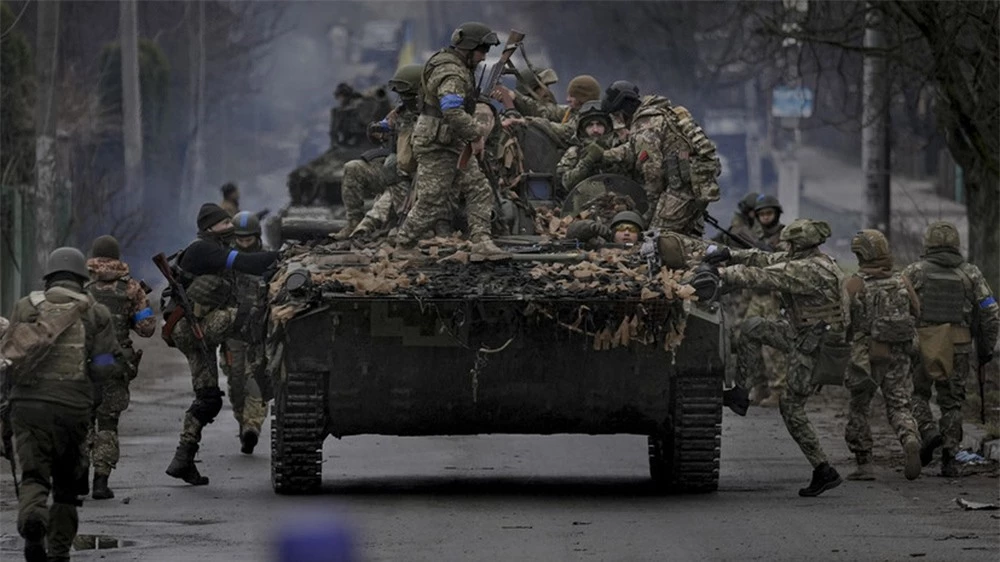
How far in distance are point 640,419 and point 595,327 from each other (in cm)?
73

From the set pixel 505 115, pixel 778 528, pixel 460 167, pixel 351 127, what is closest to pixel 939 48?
pixel 505 115

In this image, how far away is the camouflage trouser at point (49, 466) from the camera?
1091cm

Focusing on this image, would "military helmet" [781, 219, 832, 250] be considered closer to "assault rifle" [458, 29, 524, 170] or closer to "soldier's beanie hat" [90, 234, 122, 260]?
"assault rifle" [458, 29, 524, 170]

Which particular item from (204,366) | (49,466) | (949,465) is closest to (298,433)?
(204,366)

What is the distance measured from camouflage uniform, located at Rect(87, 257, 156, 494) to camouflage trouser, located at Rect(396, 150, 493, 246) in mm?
1579

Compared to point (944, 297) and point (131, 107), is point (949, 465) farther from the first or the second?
point (131, 107)

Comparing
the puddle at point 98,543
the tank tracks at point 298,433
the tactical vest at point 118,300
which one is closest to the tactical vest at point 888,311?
the tank tracks at point 298,433

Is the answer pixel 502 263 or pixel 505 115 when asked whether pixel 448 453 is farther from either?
pixel 502 263

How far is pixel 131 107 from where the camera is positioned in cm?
3544

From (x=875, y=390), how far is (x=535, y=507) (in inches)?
99.1

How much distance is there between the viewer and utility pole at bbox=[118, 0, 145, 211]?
34.4 meters

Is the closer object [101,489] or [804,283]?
[804,283]

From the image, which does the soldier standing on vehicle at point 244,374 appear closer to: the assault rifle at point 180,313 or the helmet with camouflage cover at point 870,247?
the assault rifle at point 180,313

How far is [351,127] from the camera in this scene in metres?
27.4
